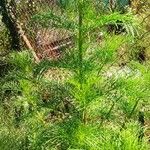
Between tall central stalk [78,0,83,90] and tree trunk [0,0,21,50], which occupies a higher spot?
tall central stalk [78,0,83,90]

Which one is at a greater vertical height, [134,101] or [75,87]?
[75,87]

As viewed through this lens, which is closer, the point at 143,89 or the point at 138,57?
the point at 143,89

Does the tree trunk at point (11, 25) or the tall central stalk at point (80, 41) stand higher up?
the tall central stalk at point (80, 41)

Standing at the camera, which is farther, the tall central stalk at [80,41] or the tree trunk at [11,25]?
the tree trunk at [11,25]

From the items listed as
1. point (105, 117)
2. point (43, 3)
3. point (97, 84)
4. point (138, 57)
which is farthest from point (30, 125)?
point (43, 3)

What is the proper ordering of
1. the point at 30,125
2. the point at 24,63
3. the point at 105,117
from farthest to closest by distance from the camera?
1. the point at 30,125
2. the point at 24,63
3. the point at 105,117

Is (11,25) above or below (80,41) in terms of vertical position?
below

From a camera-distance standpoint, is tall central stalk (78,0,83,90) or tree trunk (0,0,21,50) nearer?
tall central stalk (78,0,83,90)

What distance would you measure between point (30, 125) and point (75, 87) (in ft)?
5.56

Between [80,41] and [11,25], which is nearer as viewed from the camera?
[80,41]

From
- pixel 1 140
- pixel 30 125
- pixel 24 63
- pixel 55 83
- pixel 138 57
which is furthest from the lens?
pixel 138 57

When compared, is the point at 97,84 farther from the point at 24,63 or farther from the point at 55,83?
the point at 24,63

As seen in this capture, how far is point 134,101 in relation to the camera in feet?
12.4

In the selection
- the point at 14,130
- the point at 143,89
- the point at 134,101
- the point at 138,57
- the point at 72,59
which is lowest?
the point at 138,57
